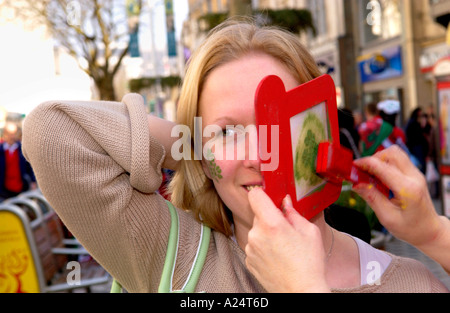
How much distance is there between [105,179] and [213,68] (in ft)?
1.04

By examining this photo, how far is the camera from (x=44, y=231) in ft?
11.7

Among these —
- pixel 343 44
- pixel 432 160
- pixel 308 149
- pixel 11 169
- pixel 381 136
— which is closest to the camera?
pixel 308 149

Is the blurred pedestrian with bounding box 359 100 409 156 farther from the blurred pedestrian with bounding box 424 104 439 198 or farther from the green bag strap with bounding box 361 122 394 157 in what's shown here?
the blurred pedestrian with bounding box 424 104 439 198

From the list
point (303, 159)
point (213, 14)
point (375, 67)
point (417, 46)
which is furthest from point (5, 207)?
point (375, 67)

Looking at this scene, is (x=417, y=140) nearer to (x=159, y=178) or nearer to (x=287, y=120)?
(x=159, y=178)

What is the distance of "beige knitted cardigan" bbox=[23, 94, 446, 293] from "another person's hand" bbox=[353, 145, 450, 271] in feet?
0.33

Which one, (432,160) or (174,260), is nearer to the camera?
(174,260)

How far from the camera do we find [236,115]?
94 centimetres

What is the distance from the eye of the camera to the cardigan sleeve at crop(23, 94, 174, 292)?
949 millimetres

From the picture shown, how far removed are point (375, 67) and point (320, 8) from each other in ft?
11.1

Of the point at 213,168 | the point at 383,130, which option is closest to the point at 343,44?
the point at 383,130

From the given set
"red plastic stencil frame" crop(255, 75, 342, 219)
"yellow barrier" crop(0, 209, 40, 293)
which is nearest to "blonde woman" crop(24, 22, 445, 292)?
"red plastic stencil frame" crop(255, 75, 342, 219)

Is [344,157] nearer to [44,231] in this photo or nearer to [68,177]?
[68,177]

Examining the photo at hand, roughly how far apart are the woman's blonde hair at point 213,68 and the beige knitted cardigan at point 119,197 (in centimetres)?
9
